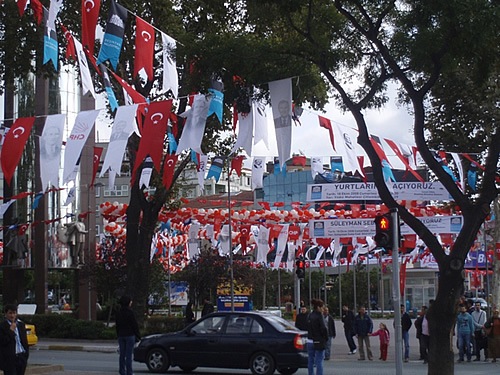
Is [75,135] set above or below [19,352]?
above

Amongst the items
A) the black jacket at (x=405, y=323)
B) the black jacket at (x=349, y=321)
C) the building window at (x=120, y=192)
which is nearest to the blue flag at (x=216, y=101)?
the black jacket at (x=405, y=323)

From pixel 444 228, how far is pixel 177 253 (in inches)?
1152

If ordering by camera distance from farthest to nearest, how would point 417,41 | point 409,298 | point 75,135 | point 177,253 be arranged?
point 409,298 < point 177,253 < point 75,135 < point 417,41

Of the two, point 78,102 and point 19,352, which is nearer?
point 19,352

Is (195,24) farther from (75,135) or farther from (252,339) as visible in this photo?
(252,339)

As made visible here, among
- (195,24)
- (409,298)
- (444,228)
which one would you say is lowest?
(409,298)

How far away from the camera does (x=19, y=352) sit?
43.7 ft

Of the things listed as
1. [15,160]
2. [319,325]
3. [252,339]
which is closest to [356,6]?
[319,325]

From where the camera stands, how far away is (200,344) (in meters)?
20.6


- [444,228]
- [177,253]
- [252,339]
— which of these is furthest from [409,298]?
[252,339]

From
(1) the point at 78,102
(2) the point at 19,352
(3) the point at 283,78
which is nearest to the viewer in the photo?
(2) the point at 19,352

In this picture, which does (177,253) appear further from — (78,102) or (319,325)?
(319,325)

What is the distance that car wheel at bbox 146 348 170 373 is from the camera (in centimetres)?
2102

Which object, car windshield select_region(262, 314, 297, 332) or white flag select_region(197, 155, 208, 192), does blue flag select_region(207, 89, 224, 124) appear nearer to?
car windshield select_region(262, 314, 297, 332)
